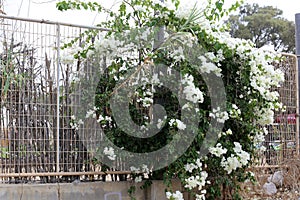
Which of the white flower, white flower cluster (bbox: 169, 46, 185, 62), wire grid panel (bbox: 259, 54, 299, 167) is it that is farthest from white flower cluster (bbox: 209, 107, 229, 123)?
wire grid panel (bbox: 259, 54, 299, 167)

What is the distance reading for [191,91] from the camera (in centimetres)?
520

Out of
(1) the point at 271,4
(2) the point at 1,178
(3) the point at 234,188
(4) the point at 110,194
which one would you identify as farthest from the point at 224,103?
(1) the point at 271,4

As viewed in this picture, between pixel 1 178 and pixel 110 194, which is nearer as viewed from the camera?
pixel 1 178

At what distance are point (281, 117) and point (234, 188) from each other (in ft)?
5.73

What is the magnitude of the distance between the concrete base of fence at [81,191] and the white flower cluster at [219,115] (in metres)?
0.91

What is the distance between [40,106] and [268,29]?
23.1 metres

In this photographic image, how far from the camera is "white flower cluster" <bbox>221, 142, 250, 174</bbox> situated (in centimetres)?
542

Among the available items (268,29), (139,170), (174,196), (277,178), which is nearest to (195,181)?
(174,196)

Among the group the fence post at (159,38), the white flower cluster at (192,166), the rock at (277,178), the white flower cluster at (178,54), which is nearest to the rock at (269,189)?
the rock at (277,178)

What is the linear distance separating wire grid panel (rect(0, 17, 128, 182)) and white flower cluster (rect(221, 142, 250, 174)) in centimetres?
133

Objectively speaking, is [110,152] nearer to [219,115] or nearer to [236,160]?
[219,115]

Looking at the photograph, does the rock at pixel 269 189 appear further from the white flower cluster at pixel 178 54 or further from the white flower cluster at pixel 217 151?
the white flower cluster at pixel 178 54

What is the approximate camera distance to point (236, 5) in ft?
17.8

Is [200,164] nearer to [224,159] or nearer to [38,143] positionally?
[224,159]
